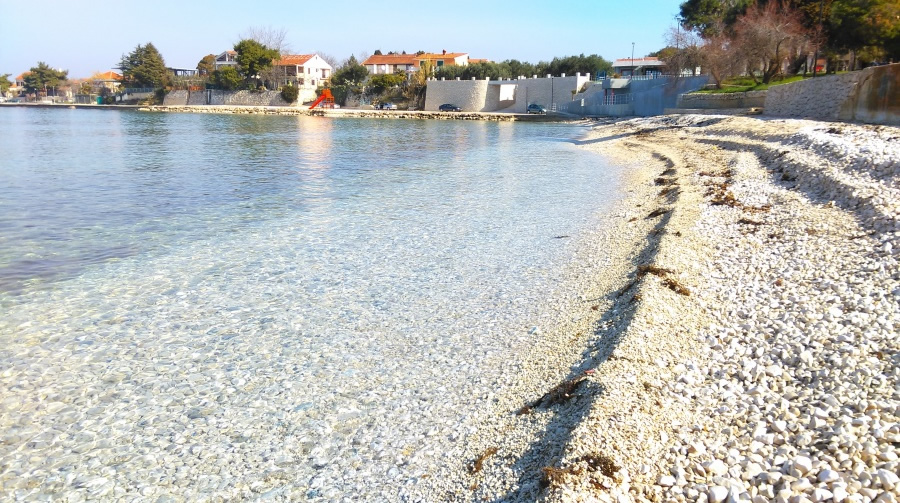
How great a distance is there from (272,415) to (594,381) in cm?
282

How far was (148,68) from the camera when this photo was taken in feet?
363

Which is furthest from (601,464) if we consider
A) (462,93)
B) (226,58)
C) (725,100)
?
(226,58)

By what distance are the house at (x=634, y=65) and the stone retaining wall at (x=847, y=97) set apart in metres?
62.5

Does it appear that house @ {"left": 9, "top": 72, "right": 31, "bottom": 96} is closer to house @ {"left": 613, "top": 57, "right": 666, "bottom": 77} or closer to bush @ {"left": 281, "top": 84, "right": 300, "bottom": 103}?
bush @ {"left": 281, "top": 84, "right": 300, "bottom": 103}

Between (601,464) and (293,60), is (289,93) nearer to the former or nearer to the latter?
(293,60)

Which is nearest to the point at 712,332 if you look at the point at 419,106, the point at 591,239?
the point at 591,239

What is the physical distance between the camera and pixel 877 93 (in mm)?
21234

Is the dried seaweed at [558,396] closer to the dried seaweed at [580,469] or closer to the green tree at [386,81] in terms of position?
the dried seaweed at [580,469]

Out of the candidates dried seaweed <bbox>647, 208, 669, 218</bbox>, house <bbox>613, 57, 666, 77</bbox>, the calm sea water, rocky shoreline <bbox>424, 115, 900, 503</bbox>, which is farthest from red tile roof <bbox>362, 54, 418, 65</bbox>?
rocky shoreline <bbox>424, 115, 900, 503</bbox>

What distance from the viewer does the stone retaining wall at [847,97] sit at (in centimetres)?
2031

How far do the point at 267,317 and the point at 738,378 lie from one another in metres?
5.43

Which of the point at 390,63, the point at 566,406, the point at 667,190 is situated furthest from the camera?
the point at 390,63

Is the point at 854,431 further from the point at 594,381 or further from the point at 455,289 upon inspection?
the point at 455,289

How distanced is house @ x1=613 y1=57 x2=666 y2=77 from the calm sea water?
80.8 metres
